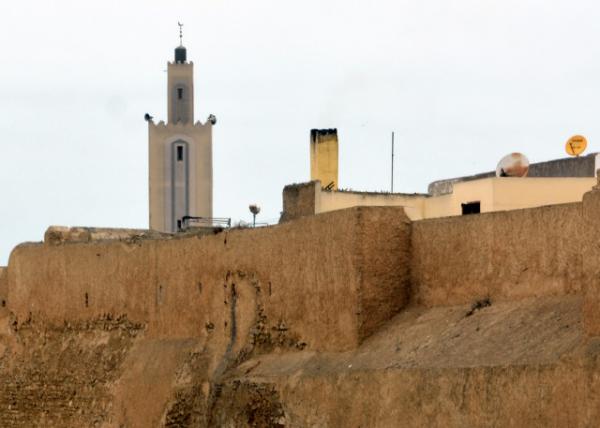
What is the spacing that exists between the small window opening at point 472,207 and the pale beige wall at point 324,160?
15.1 feet

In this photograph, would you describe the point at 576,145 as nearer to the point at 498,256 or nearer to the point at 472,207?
the point at 472,207

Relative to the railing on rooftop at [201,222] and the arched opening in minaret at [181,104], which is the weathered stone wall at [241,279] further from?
the arched opening in minaret at [181,104]

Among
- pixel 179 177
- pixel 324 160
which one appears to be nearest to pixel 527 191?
pixel 324 160

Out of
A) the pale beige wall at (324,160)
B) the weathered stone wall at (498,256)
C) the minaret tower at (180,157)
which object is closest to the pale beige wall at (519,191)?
the pale beige wall at (324,160)

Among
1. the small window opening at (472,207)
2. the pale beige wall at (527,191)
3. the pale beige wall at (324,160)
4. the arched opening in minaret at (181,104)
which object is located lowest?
the small window opening at (472,207)

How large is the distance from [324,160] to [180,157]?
30286 millimetres

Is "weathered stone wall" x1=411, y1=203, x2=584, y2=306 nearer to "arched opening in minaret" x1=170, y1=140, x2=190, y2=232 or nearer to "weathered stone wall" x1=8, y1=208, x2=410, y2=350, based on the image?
"weathered stone wall" x1=8, y1=208, x2=410, y2=350

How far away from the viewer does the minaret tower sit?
56.6 metres

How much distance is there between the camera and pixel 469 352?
15.3 metres

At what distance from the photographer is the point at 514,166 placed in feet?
73.4

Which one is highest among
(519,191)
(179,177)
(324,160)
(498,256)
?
(179,177)

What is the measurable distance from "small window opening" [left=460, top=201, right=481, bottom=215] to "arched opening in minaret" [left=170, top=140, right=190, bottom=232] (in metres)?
33.6

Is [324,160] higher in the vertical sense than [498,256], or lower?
higher

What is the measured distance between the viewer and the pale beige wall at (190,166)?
2226 inches
